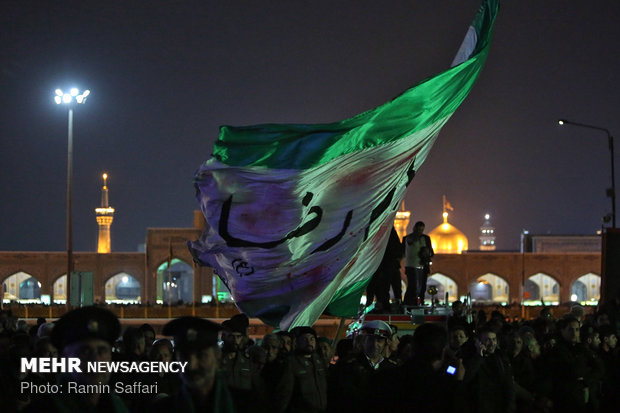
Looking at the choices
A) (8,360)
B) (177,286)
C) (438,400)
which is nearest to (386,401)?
(438,400)

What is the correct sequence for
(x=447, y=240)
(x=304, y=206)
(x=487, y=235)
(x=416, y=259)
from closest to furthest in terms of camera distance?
(x=304, y=206), (x=416, y=259), (x=447, y=240), (x=487, y=235)

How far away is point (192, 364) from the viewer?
3.91m

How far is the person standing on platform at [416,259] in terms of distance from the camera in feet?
42.4

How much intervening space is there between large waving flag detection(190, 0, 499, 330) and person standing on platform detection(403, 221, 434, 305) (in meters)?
0.84

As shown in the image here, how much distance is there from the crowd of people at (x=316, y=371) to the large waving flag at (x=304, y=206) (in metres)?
2.27

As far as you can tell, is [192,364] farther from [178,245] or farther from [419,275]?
[178,245]

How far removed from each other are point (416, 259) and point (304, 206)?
221 centimetres

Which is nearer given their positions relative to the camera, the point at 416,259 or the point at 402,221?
the point at 416,259

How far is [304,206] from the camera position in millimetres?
11484

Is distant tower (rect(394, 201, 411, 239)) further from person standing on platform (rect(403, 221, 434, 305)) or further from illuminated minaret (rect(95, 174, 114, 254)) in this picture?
person standing on platform (rect(403, 221, 434, 305))

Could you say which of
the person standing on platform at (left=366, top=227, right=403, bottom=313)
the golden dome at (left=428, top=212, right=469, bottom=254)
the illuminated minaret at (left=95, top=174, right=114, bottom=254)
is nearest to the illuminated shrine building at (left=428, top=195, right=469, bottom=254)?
the golden dome at (left=428, top=212, right=469, bottom=254)

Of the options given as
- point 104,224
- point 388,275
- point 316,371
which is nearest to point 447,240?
point 104,224

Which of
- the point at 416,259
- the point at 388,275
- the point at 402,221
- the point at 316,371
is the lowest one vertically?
the point at 316,371

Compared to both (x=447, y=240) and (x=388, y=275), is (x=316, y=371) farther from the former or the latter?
(x=447, y=240)
